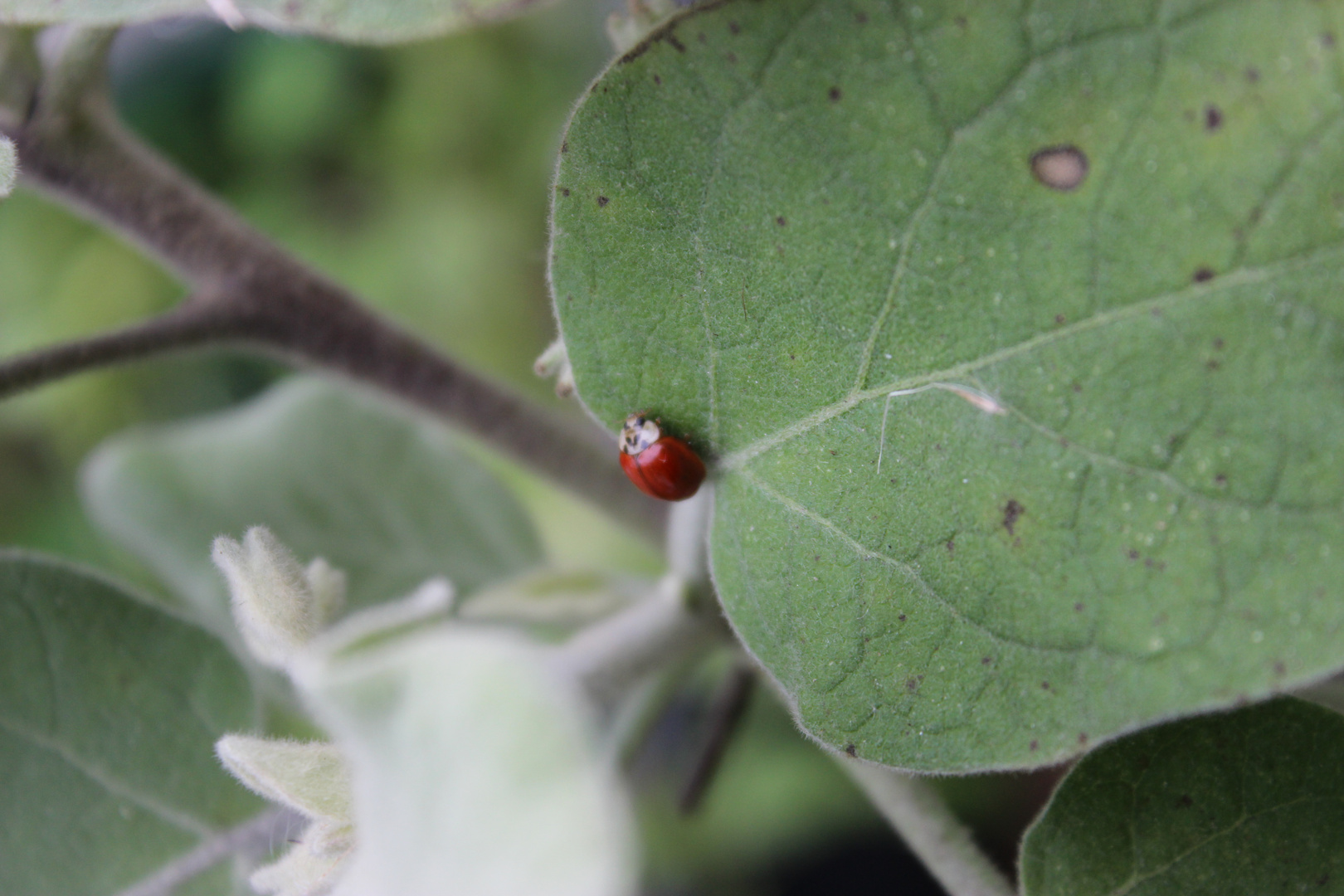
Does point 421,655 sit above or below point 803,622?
above

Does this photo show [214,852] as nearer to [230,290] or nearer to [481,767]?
[230,290]

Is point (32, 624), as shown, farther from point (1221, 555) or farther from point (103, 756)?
point (1221, 555)

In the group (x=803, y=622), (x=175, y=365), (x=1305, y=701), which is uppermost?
(x=803, y=622)

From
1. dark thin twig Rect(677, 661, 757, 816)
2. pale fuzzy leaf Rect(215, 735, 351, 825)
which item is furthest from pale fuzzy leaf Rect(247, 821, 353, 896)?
dark thin twig Rect(677, 661, 757, 816)

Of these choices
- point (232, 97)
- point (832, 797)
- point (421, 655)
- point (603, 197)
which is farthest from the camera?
point (232, 97)

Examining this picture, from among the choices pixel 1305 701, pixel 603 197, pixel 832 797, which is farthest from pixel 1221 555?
pixel 832 797

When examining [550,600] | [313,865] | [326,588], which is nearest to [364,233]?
[550,600]

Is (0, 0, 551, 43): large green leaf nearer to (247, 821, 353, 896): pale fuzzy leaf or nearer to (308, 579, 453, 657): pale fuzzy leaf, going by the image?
(308, 579, 453, 657): pale fuzzy leaf
